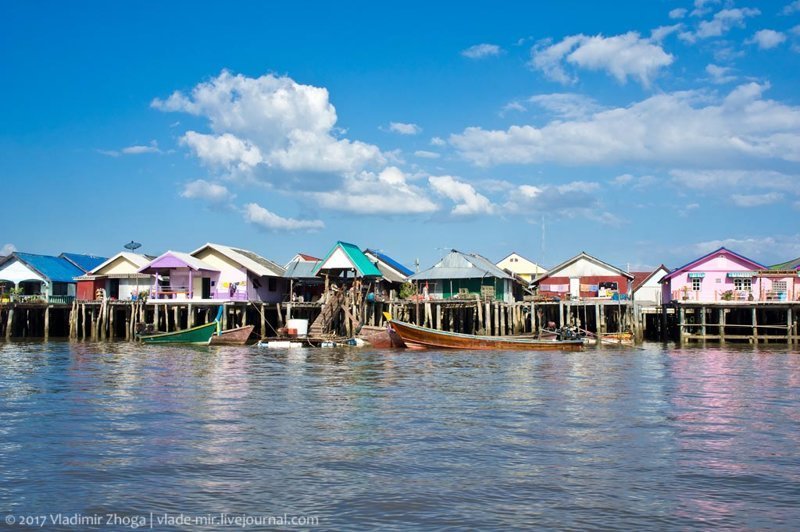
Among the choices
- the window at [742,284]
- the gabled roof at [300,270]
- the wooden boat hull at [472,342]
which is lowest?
the wooden boat hull at [472,342]

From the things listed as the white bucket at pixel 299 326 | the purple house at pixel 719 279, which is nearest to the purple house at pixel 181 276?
the white bucket at pixel 299 326

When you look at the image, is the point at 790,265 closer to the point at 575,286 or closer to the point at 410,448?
the point at 575,286

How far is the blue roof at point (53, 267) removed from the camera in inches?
1994

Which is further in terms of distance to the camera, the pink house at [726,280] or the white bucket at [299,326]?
the pink house at [726,280]

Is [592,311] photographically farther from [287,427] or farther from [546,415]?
[287,427]

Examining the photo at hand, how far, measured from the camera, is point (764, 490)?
34.0 feet

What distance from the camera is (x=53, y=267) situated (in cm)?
5231

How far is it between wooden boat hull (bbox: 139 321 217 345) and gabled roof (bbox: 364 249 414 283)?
1461 centimetres

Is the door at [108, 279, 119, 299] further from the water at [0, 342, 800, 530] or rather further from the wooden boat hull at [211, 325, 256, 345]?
the water at [0, 342, 800, 530]

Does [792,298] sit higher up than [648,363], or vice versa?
[792,298]

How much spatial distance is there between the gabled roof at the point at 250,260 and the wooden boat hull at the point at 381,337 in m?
10.6

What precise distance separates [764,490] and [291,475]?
6867 millimetres

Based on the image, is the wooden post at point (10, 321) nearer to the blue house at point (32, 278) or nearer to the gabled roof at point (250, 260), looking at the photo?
the blue house at point (32, 278)

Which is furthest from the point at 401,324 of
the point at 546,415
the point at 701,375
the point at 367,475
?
the point at 367,475
